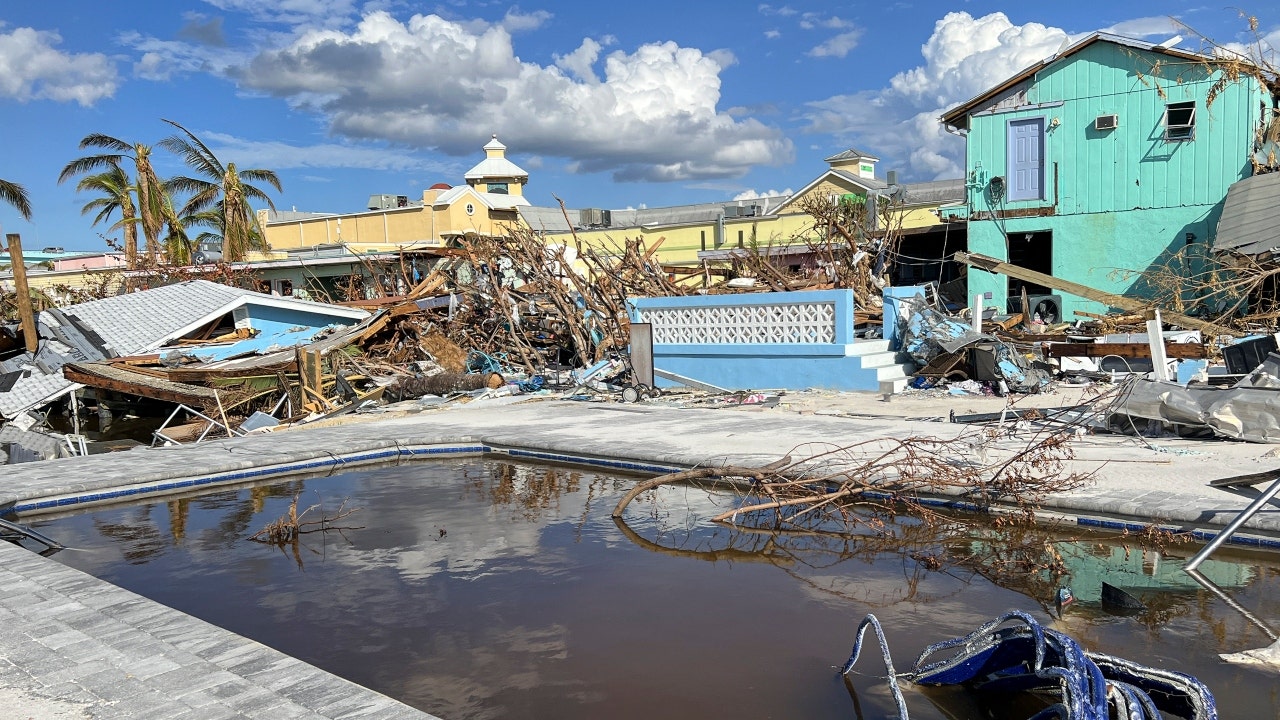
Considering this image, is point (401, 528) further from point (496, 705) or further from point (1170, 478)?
point (1170, 478)

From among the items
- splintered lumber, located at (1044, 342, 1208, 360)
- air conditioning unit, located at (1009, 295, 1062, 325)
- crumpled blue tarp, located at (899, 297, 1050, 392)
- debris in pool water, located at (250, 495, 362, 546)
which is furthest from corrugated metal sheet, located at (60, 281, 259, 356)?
air conditioning unit, located at (1009, 295, 1062, 325)

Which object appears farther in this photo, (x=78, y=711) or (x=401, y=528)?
(x=401, y=528)

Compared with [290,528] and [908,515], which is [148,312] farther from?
[908,515]

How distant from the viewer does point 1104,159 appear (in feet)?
75.5

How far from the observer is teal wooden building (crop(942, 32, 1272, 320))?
21812 millimetres

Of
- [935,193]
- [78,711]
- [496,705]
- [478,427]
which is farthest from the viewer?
[935,193]

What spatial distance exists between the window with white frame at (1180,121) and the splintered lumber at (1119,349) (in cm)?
885

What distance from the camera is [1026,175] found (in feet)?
79.5

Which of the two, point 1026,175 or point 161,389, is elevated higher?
point 1026,175

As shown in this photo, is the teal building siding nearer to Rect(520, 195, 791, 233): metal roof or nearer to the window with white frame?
the window with white frame

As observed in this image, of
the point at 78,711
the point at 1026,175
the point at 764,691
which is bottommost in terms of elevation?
the point at 764,691

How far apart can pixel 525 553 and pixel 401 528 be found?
1497 mm

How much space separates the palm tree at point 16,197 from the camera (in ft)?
113

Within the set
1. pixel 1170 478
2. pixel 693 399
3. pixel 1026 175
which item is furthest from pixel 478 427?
pixel 1026 175
